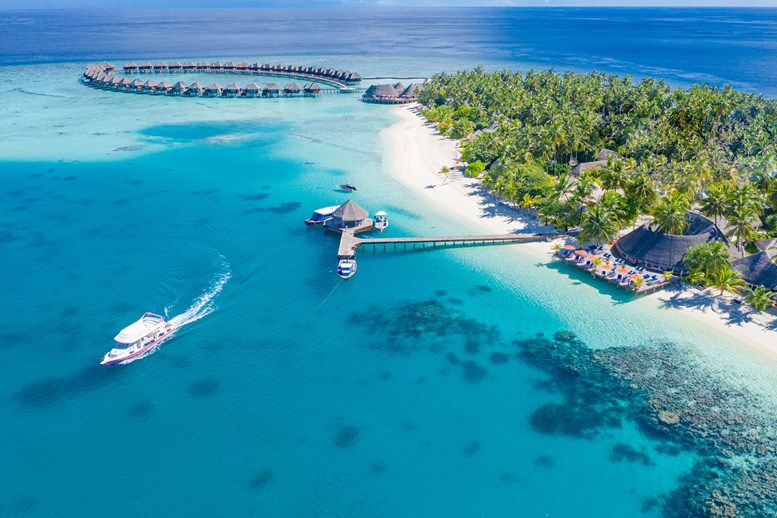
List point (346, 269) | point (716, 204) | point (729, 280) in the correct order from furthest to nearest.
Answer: point (716, 204) → point (346, 269) → point (729, 280)

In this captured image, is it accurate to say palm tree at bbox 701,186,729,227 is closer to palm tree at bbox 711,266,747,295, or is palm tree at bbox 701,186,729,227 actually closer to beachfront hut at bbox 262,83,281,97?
palm tree at bbox 711,266,747,295

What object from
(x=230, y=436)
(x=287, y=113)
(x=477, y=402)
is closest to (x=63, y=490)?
(x=230, y=436)

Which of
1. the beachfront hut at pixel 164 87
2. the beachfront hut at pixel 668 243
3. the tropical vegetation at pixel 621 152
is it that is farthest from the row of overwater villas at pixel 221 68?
the beachfront hut at pixel 668 243

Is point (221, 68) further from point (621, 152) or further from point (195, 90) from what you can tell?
point (621, 152)

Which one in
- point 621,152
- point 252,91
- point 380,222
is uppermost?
point 621,152

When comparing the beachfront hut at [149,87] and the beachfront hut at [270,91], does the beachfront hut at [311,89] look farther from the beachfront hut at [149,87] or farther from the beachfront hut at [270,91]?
the beachfront hut at [149,87]

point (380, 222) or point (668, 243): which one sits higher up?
point (668, 243)

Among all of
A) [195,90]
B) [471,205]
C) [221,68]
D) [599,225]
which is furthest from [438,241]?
[221,68]
